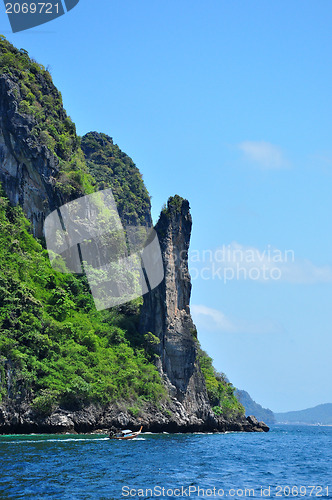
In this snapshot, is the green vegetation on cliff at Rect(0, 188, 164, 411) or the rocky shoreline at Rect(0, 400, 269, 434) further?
the green vegetation on cliff at Rect(0, 188, 164, 411)

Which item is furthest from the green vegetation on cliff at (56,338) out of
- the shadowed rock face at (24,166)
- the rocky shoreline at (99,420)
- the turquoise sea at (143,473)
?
the turquoise sea at (143,473)

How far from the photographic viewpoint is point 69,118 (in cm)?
7150

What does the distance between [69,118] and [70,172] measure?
39.5ft

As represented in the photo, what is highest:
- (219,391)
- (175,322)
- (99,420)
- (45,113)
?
(45,113)

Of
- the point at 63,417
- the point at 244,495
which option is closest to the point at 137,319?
the point at 63,417

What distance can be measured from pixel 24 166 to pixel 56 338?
22619 mm

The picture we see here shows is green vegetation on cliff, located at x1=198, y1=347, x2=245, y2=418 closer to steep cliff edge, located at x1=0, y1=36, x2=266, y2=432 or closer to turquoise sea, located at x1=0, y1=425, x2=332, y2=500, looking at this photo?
steep cliff edge, located at x1=0, y1=36, x2=266, y2=432

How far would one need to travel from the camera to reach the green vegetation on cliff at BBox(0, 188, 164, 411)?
1587 inches

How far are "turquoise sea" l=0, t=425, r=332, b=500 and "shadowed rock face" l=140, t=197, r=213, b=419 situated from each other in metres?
21.8

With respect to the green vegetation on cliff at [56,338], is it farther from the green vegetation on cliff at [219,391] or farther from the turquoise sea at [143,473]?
the green vegetation on cliff at [219,391]

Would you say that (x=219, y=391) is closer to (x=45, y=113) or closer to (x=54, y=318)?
(x=54, y=318)

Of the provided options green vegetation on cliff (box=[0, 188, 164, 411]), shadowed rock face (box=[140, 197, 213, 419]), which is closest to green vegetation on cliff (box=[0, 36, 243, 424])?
green vegetation on cliff (box=[0, 188, 164, 411])

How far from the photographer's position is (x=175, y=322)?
5697cm

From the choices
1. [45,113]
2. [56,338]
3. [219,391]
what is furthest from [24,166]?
[219,391]
